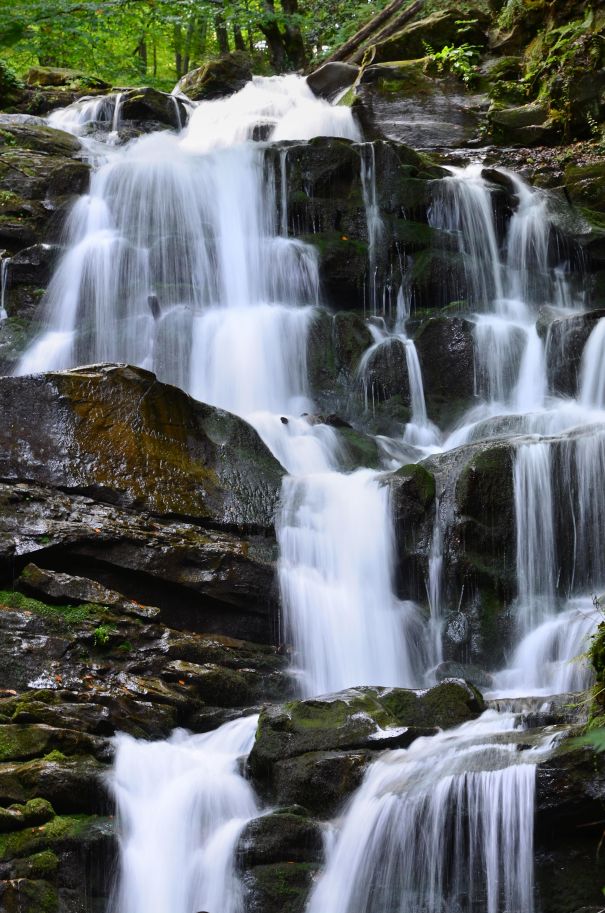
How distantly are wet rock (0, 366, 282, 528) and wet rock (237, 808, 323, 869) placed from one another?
3.60m

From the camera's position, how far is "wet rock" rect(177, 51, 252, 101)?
1998cm

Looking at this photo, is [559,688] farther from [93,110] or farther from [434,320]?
[93,110]

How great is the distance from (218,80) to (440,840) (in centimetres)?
1818

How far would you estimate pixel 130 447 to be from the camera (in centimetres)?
869

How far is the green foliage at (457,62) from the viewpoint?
17.7 metres

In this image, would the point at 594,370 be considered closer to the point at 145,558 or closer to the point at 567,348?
the point at 567,348

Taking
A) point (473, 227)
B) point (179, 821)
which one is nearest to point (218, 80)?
point (473, 227)

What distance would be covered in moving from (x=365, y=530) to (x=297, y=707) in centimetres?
296

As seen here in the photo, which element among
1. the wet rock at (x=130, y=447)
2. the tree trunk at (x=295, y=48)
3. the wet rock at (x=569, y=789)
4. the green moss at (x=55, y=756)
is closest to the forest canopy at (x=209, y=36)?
the tree trunk at (x=295, y=48)

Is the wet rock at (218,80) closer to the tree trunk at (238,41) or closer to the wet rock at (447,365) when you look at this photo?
the tree trunk at (238,41)

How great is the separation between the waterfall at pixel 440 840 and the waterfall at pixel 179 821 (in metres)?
0.70

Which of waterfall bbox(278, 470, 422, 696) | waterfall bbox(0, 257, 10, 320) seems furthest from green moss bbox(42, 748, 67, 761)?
waterfall bbox(0, 257, 10, 320)

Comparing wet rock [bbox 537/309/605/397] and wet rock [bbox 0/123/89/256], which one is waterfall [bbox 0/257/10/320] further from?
wet rock [bbox 537/309/605/397]

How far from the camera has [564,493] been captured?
8719 millimetres
